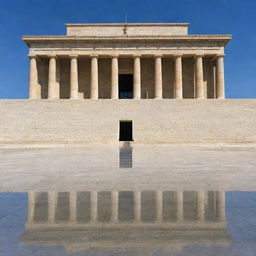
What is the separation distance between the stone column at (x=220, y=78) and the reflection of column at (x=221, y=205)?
1518 inches

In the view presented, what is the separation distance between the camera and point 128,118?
2750 cm

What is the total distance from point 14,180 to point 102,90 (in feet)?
135

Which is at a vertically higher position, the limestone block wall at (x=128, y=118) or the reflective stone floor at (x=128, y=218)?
the limestone block wall at (x=128, y=118)

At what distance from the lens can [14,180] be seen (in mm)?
6879

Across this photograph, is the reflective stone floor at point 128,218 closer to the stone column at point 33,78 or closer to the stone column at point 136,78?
the stone column at point 136,78

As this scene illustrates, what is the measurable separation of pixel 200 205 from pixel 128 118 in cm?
2326

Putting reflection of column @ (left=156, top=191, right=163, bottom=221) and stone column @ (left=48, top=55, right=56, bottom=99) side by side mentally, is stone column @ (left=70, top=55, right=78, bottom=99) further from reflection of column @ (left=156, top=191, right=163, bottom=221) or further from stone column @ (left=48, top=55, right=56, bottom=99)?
reflection of column @ (left=156, top=191, right=163, bottom=221)

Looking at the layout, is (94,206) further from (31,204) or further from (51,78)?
(51,78)

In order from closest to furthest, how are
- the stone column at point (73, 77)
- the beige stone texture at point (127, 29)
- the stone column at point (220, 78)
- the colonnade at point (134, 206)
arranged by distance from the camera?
the colonnade at point (134, 206) → the stone column at point (220, 78) → the stone column at point (73, 77) → the beige stone texture at point (127, 29)

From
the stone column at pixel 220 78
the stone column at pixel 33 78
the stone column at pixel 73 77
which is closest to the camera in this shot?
A: the stone column at pixel 220 78

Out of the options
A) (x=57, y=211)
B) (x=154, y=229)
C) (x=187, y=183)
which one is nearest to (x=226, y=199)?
(x=187, y=183)

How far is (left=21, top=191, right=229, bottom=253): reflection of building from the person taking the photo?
2990 mm

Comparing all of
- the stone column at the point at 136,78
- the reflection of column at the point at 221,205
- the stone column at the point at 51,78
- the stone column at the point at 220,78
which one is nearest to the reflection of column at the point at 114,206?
the reflection of column at the point at 221,205

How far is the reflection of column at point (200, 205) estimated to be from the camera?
382 cm
